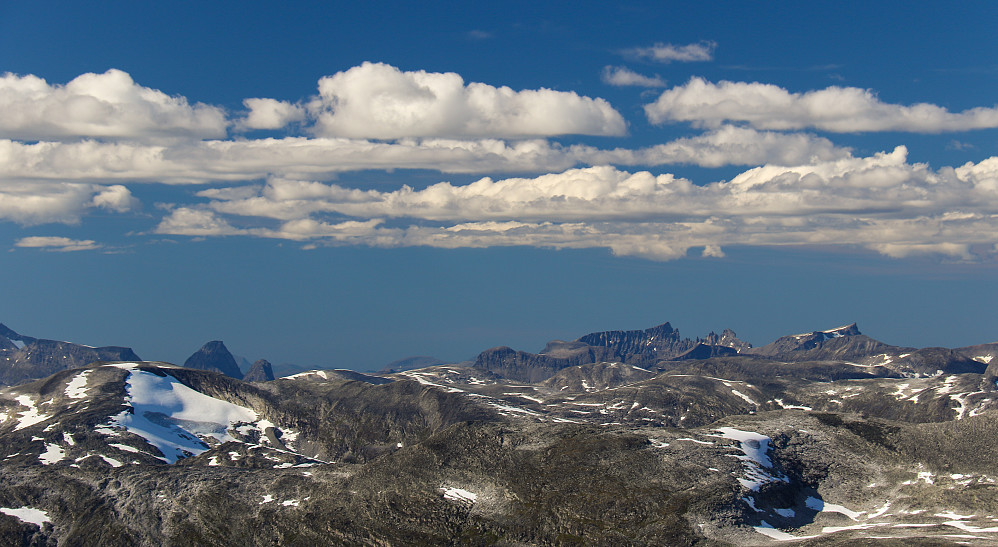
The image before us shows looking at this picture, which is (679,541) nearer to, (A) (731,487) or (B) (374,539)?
(A) (731,487)

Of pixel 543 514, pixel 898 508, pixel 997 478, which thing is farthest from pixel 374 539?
pixel 997 478

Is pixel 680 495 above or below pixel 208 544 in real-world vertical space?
above

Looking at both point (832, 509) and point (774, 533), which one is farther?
point (832, 509)

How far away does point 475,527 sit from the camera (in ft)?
630

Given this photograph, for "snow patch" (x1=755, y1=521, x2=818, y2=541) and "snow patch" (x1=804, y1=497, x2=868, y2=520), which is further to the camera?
"snow patch" (x1=804, y1=497, x2=868, y2=520)

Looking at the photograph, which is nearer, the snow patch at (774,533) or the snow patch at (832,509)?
the snow patch at (774,533)

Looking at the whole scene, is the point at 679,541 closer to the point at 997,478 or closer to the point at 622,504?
the point at 622,504

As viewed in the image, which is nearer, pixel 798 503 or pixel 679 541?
pixel 679 541

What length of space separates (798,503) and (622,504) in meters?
45.0

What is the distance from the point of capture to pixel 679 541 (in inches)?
6885

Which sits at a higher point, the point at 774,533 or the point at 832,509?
the point at 774,533

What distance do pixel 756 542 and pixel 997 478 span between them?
7523cm

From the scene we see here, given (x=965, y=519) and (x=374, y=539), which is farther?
(x=374, y=539)

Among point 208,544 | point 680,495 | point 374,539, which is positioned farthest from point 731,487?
point 208,544
